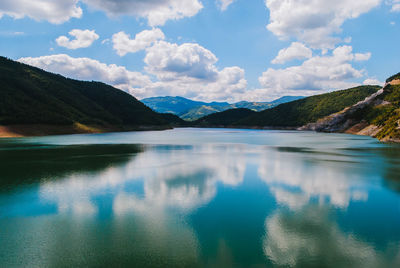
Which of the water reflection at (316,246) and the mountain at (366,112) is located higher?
the mountain at (366,112)

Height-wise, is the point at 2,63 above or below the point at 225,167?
above

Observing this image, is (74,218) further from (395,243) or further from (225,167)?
(225,167)

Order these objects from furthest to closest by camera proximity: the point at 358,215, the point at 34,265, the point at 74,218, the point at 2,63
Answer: the point at 2,63
the point at 358,215
the point at 74,218
the point at 34,265

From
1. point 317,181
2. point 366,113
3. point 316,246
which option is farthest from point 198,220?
point 366,113

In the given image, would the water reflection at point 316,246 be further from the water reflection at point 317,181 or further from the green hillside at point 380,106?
the green hillside at point 380,106

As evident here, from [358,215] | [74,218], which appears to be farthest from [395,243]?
[74,218]

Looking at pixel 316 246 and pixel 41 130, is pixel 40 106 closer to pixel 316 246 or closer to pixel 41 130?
pixel 41 130

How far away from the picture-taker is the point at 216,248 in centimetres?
1215

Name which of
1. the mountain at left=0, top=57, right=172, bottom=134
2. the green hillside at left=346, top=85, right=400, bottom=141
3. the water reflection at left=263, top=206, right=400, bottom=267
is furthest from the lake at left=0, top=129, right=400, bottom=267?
the green hillside at left=346, top=85, right=400, bottom=141

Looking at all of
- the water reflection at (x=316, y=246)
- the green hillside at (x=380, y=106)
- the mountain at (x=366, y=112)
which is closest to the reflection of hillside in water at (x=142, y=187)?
the water reflection at (x=316, y=246)

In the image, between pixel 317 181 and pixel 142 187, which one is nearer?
pixel 142 187

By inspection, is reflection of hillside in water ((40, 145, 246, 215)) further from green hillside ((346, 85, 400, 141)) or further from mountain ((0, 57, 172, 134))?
green hillside ((346, 85, 400, 141))

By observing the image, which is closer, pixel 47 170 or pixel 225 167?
pixel 47 170

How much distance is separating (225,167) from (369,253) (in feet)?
80.2
